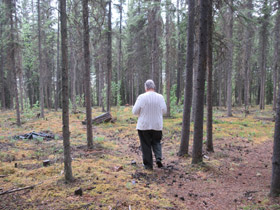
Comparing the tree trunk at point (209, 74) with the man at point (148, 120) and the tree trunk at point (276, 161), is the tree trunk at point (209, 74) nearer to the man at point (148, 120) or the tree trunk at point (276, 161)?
the man at point (148, 120)

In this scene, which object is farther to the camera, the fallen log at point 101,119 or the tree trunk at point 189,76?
the fallen log at point 101,119

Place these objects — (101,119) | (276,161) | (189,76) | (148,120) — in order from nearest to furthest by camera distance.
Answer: (276,161) < (148,120) < (189,76) < (101,119)

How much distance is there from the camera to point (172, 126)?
483 inches

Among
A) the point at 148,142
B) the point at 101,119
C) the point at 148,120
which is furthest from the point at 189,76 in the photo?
the point at 101,119

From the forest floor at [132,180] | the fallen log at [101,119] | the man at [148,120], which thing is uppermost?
the man at [148,120]

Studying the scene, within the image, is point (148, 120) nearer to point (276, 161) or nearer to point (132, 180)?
point (132, 180)

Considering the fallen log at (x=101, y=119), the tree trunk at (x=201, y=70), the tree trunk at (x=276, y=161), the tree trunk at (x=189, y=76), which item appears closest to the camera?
the tree trunk at (x=276, y=161)

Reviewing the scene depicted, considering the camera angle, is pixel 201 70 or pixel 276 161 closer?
pixel 276 161

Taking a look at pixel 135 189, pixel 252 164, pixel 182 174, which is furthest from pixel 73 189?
pixel 252 164

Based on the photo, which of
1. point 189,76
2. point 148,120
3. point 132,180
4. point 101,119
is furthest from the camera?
point 101,119

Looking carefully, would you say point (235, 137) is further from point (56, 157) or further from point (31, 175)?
point (31, 175)

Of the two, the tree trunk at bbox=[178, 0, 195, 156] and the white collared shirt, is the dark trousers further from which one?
the tree trunk at bbox=[178, 0, 195, 156]

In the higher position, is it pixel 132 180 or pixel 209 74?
pixel 209 74

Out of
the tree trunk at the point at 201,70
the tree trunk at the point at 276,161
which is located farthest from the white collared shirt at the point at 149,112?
the tree trunk at the point at 276,161
